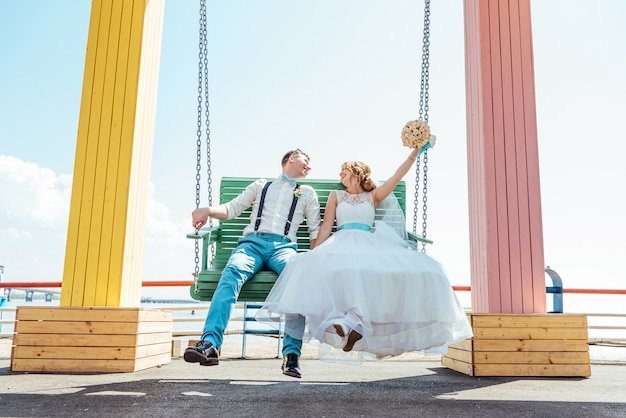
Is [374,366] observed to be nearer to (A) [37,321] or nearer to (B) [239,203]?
(B) [239,203]

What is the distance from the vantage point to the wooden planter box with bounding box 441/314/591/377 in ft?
10.9

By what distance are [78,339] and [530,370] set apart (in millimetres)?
2756

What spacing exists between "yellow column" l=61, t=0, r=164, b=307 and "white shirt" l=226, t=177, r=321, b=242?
725 mm

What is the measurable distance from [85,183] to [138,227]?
43 cm

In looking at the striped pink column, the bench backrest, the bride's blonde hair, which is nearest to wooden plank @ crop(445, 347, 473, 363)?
the striped pink column

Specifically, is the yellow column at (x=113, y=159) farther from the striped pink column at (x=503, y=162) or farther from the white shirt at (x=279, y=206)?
the striped pink column at (x=503, y=162)

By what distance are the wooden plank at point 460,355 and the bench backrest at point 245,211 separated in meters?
1.00

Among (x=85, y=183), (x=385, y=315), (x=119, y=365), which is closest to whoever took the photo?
(x=385, y=315)

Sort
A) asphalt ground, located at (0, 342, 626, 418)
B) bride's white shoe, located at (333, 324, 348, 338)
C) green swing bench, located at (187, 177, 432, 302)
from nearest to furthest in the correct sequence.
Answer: asphalt ground, located at (0, 342, 626, 418) → bride's white shoe, located at (333, 324, 348, 338) → green swing bench, located at (187, 177, 432, 302)

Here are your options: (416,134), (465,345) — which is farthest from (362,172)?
(465,345)

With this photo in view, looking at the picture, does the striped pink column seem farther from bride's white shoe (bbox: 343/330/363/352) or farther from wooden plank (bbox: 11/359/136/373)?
wooden plank (bbox: 11/359/136/373)

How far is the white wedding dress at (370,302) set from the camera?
2414mm

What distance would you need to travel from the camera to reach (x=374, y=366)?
12.9 ft

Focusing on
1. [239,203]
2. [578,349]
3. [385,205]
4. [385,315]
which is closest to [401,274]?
[385,315]
